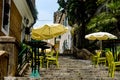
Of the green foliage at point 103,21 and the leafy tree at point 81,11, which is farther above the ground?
the leafy tree at point 81,11

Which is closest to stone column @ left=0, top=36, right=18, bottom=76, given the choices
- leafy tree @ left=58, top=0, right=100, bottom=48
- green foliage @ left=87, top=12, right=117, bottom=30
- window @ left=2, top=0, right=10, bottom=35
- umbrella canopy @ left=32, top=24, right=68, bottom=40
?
window @ left=2, top=0, right=10, bottom=35

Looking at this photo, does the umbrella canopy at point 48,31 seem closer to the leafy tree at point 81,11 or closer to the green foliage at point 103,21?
the green foliage at point 103,21

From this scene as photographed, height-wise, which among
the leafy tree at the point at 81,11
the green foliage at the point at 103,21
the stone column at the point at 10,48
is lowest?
the stone column at the point at 10,48

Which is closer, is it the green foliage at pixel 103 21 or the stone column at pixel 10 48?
the stone column at pixel 10 48

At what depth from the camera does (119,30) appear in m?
29.6

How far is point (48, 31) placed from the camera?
77.6 ft

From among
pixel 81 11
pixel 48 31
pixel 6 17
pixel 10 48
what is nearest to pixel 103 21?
pixel 81 11

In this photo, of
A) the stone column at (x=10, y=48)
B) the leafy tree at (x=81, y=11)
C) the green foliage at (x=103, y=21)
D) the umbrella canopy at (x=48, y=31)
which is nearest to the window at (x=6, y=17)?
the stone column at (x=10, y=48)

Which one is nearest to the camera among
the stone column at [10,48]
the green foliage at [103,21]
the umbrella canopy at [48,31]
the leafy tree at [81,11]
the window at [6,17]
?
the stone column at [10,48]

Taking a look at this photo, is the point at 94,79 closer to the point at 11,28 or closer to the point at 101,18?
the point at 11,28

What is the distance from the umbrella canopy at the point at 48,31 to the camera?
22995mm

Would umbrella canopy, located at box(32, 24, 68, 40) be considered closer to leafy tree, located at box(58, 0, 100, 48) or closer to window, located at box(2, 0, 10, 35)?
window, located at box(2, 0, 10, 35)

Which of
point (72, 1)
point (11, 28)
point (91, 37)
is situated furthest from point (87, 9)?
point (11, 28)

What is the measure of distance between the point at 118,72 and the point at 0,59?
7.44m
